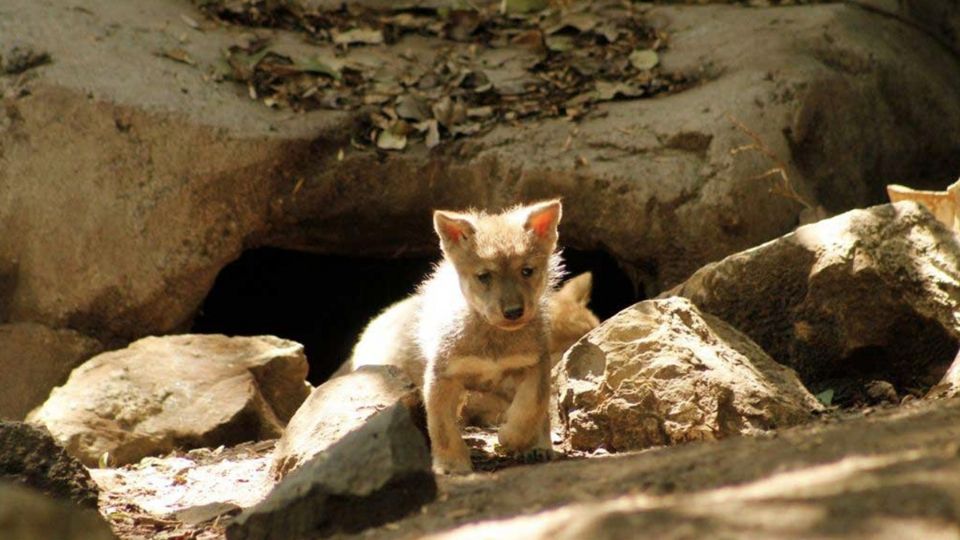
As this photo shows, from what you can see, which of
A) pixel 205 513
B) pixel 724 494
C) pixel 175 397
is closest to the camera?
pixel 724 494

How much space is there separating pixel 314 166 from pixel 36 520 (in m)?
5.45

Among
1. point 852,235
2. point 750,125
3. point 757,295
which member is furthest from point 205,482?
point 750,125

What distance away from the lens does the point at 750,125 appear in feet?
28.1

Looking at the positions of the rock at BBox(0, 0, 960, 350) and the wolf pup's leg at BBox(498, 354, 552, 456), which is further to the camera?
the rock at BBox(0, 0, 960, 350)

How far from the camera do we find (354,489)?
14.7 feet

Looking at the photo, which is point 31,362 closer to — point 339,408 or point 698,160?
point 339,408

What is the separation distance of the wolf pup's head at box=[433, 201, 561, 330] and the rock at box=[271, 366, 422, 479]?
0.56m

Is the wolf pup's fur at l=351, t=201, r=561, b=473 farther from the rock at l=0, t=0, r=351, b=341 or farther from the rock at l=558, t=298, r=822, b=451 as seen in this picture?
the rock at l=0, t=0, r=351, b=341

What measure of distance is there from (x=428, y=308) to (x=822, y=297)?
194 cm

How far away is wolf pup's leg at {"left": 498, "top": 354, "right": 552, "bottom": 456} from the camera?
5.88 m

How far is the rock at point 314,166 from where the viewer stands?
8391mm

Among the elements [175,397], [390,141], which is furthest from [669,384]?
[390,141]

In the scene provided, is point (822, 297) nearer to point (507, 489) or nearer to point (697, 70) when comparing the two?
point (507, 489)

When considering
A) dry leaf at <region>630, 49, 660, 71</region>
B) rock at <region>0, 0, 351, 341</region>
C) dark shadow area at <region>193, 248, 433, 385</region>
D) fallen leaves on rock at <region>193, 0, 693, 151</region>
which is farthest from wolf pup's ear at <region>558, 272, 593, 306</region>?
dark shadow area at <region>193, 248, 433, 385</region>
